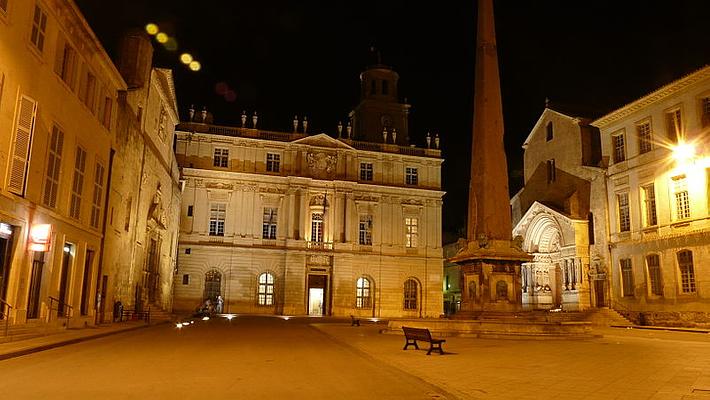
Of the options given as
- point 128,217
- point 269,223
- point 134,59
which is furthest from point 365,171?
point 128,217

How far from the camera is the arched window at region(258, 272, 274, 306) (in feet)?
137

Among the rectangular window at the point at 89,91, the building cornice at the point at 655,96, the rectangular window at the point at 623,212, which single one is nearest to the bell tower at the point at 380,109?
the building cornice at the point at 655,96

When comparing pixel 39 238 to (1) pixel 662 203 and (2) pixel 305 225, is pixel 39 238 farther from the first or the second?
(2) pixel 305 225

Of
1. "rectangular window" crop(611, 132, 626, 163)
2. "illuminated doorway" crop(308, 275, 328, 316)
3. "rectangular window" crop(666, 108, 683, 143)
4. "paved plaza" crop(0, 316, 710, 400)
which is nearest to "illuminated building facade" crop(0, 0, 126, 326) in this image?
"paved plaza" crop(0, 316, 710, 400)

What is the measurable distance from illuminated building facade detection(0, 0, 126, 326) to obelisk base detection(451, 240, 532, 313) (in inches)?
492

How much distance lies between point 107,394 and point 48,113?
36.2 ft

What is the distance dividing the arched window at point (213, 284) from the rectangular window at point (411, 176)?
54.8 feet

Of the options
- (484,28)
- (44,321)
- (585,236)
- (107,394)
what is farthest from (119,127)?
(585,236)

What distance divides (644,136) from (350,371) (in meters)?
25.2

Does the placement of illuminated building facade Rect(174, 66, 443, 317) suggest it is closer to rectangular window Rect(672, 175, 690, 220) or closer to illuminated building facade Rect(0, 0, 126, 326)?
illuminated building facade Rect(0, 0, 126, 326)

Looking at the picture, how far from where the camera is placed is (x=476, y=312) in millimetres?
18203

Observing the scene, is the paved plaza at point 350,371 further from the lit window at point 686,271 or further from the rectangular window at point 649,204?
the rectangular window at point 649,204

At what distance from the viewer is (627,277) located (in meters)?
29.5

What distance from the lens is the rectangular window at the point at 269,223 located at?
42.7m
